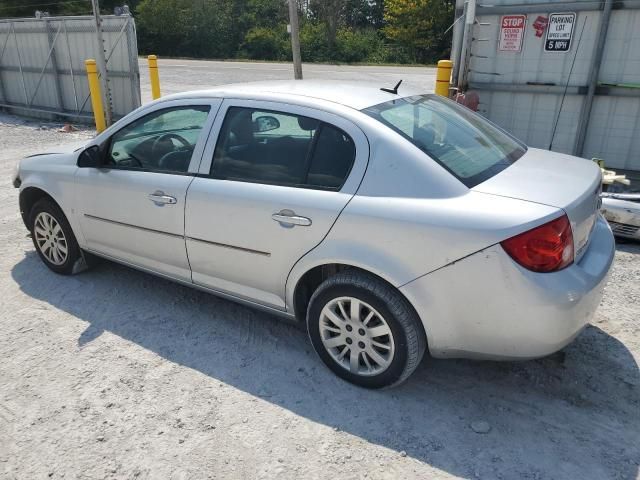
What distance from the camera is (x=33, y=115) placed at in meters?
13.6

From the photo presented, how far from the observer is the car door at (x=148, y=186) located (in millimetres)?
3541

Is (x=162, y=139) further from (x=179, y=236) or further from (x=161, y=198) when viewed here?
(x=179, y=236)

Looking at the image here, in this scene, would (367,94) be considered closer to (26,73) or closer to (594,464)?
(594,464)

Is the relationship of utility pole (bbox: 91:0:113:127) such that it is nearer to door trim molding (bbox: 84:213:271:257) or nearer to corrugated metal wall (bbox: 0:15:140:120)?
corrugated metal wall (bbox: 0:15:140:120)

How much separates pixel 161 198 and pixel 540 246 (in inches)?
92.6

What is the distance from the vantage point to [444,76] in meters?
6.98

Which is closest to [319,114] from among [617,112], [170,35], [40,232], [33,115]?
[40,232]

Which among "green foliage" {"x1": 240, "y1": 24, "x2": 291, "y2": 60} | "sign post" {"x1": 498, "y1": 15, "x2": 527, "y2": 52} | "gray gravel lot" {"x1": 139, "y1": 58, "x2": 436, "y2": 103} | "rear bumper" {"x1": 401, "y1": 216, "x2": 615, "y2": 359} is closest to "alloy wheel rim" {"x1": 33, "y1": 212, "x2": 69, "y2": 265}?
"rear bumper" {"x1": 401, "y1": 216, "x2": 615, "y2": 359}

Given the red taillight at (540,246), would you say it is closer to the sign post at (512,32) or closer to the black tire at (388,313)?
the black tire at (388,313)

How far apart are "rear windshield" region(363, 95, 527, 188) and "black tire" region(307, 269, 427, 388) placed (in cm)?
71

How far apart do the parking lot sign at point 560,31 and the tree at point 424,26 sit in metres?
28.7

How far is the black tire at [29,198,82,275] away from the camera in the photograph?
4340 mm

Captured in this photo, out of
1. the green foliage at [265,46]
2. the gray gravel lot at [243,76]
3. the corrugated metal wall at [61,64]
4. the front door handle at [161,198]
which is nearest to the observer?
the front door handle at [161,198]

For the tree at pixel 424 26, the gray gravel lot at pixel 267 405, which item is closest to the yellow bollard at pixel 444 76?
the gray gravel lot at pixel 267 405
